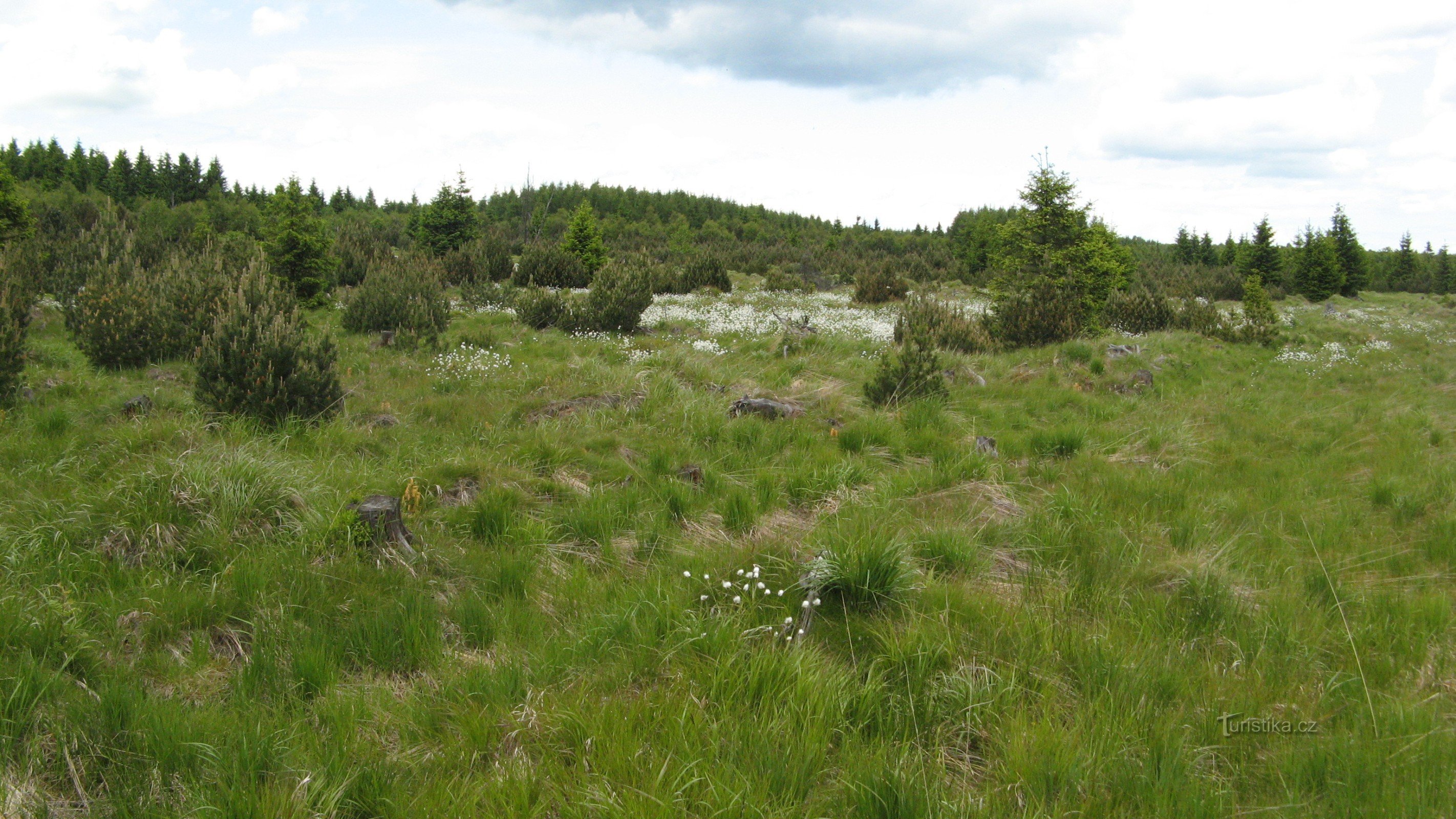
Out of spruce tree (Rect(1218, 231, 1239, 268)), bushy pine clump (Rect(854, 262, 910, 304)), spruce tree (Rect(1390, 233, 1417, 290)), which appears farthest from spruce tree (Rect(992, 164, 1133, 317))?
spruce tree (Rect(1390, 233, 1417, 290))

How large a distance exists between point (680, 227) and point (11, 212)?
5136 cm

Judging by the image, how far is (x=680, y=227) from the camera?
72.2 metres

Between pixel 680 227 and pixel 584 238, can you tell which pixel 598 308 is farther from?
pixel 680 227

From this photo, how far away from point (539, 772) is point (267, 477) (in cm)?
349

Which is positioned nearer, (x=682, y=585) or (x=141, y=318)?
(x=682, y=585)

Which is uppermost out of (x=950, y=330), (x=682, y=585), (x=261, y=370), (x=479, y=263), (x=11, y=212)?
(x=11, y=212)

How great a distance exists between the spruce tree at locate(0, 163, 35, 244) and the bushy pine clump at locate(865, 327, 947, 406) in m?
28.6

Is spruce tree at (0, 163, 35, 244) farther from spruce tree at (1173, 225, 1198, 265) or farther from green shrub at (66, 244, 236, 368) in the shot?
spruce tree at (1173, 225, 1198, 265)

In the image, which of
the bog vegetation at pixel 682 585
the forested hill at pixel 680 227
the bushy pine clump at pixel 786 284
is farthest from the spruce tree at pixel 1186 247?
the bog vegetation at pixel 682 585

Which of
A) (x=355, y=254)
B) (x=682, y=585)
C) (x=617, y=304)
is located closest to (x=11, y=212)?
(x=355, y=254)

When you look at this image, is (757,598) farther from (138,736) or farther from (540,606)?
(138,736)

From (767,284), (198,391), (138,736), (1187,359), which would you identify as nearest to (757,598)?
(138,736)

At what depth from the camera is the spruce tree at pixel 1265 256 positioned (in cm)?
4419

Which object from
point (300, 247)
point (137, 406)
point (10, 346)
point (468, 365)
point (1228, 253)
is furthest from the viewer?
point (1228, 253)
